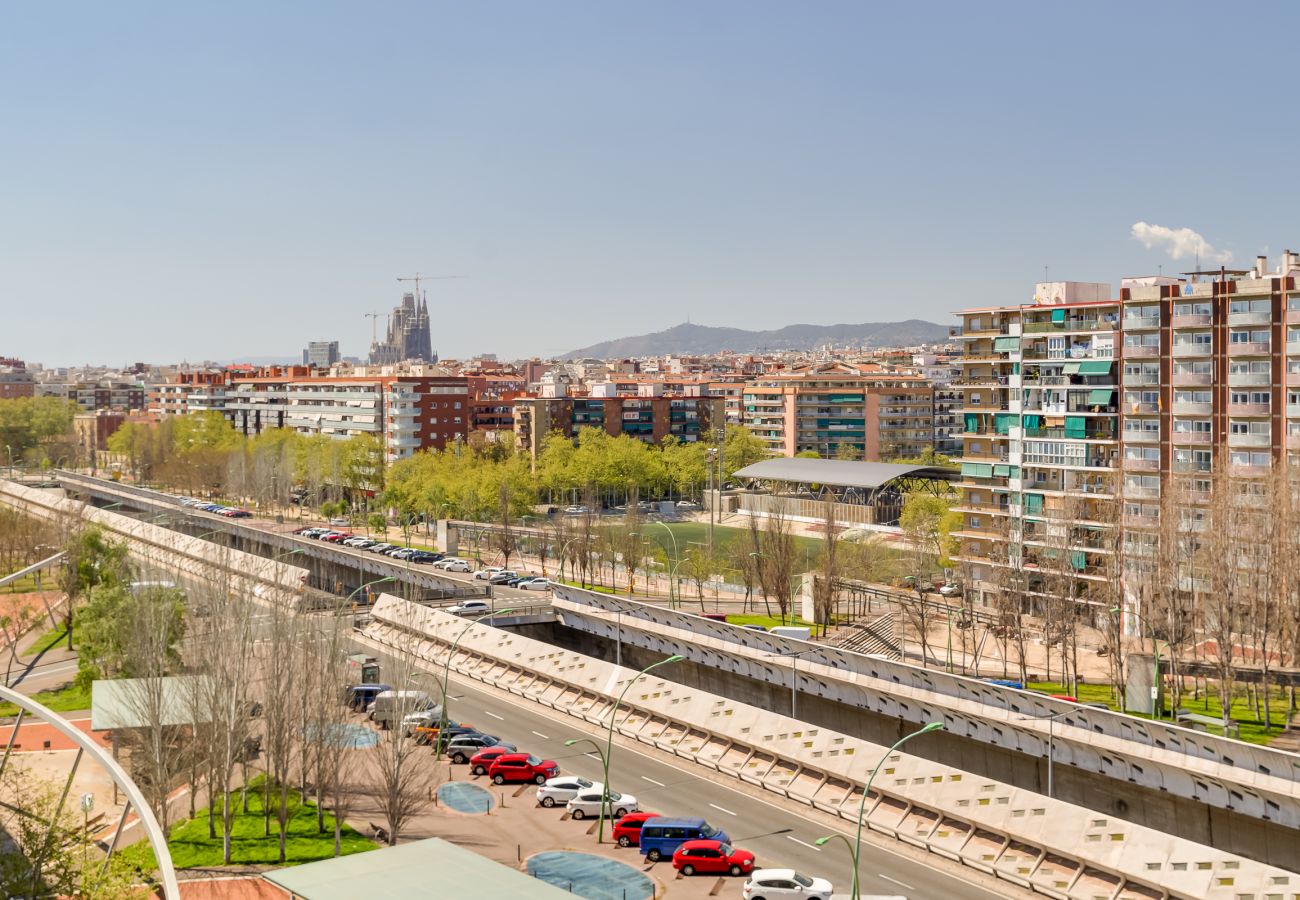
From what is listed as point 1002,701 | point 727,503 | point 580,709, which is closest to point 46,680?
point 580,709

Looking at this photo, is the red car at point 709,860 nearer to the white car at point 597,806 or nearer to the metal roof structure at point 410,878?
the white car at point 597,806

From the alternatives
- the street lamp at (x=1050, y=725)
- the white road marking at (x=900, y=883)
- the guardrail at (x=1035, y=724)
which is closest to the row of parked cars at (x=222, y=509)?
the guardrail at (x=1035, y=724)

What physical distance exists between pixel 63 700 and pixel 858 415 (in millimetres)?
97180

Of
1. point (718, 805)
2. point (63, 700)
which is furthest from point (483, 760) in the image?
point (63, 700)

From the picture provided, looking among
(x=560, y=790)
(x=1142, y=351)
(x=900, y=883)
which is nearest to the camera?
(x=900, y=883)

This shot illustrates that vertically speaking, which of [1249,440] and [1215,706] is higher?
[1249,440]

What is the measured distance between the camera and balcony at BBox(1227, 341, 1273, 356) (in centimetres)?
5419

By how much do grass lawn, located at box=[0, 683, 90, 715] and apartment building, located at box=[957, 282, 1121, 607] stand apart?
37.0 meters

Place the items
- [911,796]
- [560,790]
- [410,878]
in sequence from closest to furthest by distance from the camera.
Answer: [410,878]
[911,796]
[560,790]

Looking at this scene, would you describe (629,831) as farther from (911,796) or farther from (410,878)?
(410,878)

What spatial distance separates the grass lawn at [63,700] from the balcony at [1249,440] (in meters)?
48.0

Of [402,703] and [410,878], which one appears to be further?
A: [402,703]

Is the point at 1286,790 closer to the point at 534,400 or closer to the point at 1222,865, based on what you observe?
the point at 1222,865

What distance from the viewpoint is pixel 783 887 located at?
28.5m
